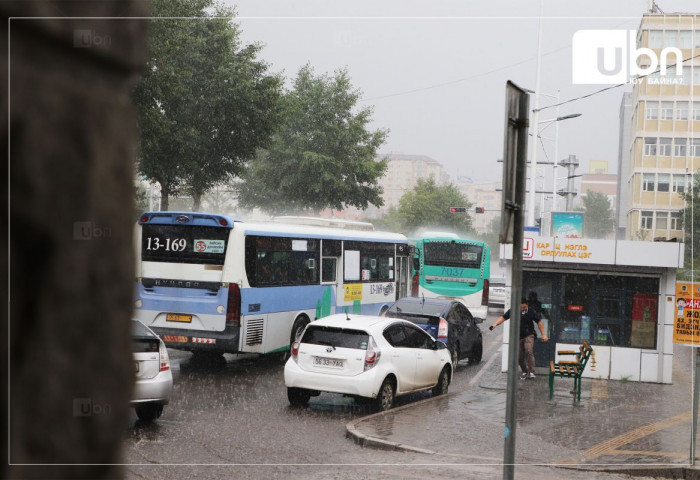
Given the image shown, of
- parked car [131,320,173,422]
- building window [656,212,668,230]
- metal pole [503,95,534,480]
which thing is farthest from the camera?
building window [656,212,668,230]

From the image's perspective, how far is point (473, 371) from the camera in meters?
19.2

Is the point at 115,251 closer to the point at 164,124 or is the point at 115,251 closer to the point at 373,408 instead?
the point at 373,408

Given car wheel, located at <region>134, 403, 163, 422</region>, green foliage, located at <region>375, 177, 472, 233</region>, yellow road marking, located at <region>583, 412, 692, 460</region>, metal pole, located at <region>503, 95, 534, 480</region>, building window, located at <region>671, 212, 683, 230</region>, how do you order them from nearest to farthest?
metal pole, located at <region>503, 95, 534, 480</region>, yellow road marking, located at <region>583, 412, 692, 460</region>, car wheel, located at <region>134, 403, 163, 422</region>, green foliage, located at <region>375, 177, 472, 233</region>, building window, located at <region>671, 212, 683, 230</region>

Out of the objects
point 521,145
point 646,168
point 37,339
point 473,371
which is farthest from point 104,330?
point 646,168

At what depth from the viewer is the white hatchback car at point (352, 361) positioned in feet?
41.8

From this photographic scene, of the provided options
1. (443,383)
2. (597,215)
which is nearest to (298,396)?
(443,383)

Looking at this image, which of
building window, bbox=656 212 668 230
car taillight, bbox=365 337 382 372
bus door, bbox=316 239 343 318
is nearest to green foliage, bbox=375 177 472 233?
bus door, bbox=316 239 343 318

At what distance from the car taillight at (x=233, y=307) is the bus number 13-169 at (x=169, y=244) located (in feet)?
4.50

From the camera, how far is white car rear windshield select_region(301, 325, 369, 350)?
12.9 m

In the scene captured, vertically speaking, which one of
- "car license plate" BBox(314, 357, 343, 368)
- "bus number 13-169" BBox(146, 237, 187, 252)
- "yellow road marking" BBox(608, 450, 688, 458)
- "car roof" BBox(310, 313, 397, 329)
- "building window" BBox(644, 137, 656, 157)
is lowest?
"yellow road marking" BBox(608, 450, 688, 458)

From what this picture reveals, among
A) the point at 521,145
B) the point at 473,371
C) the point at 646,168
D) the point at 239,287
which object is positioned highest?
the point at 646,168

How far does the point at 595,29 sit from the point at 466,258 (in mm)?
16013

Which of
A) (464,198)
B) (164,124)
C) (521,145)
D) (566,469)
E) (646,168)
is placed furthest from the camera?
(646,168)

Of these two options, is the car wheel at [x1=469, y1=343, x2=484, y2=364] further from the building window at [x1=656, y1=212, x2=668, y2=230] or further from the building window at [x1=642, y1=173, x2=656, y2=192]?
the building window at [x1=642, y1=173, x2=656, y2=192]
